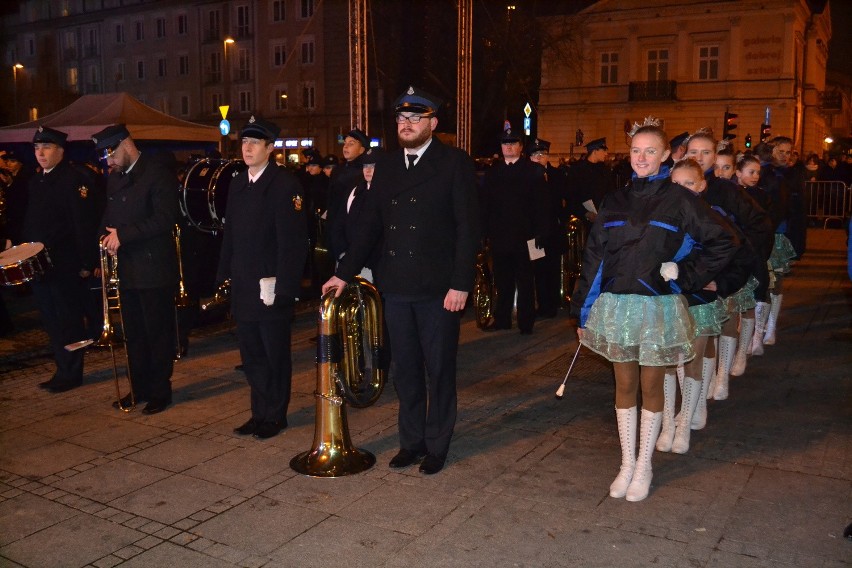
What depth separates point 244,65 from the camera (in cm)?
5919

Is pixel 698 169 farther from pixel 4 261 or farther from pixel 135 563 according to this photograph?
pixel 4 261

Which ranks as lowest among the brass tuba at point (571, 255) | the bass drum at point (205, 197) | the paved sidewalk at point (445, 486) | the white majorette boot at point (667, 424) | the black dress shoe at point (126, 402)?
the paved sidewalk at point (445, 486)

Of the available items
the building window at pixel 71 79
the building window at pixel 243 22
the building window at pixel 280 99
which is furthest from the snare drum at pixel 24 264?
the building window at pixel 71 79

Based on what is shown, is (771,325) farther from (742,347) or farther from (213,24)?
(213,24)

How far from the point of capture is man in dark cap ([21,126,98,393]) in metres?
7.10

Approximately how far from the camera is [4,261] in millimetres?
6633

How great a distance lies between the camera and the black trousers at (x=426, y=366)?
507 cm

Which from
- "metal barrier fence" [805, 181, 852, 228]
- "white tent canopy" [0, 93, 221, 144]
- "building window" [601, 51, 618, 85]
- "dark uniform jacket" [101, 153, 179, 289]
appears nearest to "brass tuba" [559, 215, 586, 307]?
"dark uniform jacket" [101, 153, 179, 289]

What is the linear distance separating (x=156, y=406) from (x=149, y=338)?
0.54 metres

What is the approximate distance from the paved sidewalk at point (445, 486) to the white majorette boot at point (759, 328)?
2.15 feet

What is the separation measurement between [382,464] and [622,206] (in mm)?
2158

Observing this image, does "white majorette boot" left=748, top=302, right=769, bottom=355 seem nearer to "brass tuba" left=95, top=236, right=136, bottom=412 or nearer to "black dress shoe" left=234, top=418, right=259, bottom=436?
"black dress shoe" left=234, top=418, right=259, bottom=436

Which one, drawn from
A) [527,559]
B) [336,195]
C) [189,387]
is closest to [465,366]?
[336,195]

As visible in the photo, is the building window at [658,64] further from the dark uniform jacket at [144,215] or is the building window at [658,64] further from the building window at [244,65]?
the dark uniform jacket at [144,215]
